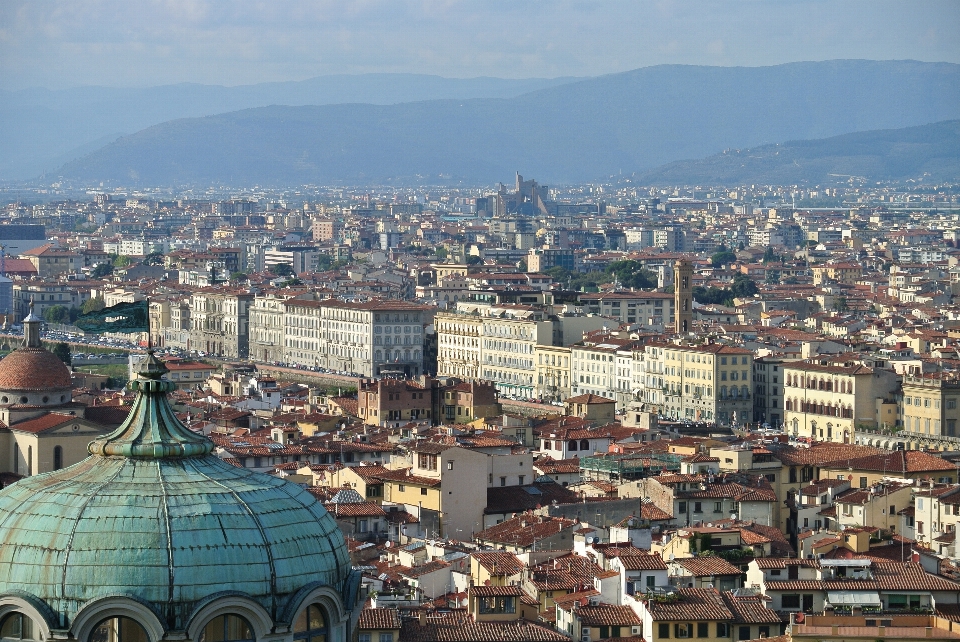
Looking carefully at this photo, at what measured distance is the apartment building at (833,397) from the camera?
47.8 m

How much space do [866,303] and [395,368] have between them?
25615 mm

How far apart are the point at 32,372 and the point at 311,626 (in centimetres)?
2825

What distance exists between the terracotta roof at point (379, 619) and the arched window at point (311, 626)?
1068 centimetres

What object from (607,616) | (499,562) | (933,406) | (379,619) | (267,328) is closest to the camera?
(379,619)

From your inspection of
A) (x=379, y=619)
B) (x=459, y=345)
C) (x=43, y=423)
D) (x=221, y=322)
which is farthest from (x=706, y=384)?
(x=379, y=619)

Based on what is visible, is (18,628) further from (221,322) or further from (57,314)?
(57,314)

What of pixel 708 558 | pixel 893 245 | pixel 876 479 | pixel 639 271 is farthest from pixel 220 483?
pixel 893 245

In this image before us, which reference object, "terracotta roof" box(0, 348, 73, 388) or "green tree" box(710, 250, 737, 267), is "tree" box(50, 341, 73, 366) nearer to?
"terracotta roof" box(0, 348, 73, 388)

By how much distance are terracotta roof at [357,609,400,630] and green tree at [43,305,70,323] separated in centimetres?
7002

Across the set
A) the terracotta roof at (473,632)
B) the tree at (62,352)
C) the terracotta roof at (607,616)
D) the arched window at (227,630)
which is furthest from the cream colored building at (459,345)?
the arched window at (227,630)

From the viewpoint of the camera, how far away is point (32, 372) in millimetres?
33875

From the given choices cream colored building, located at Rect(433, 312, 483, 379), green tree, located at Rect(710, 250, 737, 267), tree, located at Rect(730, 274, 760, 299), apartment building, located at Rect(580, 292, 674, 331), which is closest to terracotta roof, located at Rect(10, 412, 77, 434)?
cream colored building, located at Rect(433, 312, 483, 379)

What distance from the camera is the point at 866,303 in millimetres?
87562

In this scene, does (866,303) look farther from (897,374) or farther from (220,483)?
(220,483)
